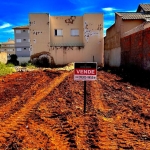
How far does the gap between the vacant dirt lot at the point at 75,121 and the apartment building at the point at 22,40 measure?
49.7m

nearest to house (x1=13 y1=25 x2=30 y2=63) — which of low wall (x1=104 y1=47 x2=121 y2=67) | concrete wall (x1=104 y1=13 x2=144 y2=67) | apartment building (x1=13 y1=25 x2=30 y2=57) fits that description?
apartment building (x1=13 y1=25 x2=30 y2=57)

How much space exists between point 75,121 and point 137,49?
1079cm

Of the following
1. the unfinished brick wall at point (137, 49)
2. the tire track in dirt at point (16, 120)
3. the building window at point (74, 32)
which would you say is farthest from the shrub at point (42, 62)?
the tire track in dirt at point (16, 120)

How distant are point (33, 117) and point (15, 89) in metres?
4.90

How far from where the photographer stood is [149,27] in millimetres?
12859

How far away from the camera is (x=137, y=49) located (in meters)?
14.9

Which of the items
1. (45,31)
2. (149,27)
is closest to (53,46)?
(45,31)

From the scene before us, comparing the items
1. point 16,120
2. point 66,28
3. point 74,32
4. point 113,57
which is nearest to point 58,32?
point 66,28

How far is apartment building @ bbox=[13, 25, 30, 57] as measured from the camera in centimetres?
5612

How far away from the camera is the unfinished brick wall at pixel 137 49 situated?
525 inches

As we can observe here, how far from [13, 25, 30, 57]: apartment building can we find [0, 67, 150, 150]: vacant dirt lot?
49739mm

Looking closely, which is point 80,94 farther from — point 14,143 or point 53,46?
point 53,46

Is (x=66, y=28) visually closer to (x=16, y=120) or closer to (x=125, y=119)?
(x=16, y=120)

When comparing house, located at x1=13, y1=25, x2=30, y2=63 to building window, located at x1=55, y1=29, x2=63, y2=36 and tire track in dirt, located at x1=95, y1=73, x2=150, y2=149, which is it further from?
tire track in dirt, located at x1=95, y1=73, x2=150, y2=149
